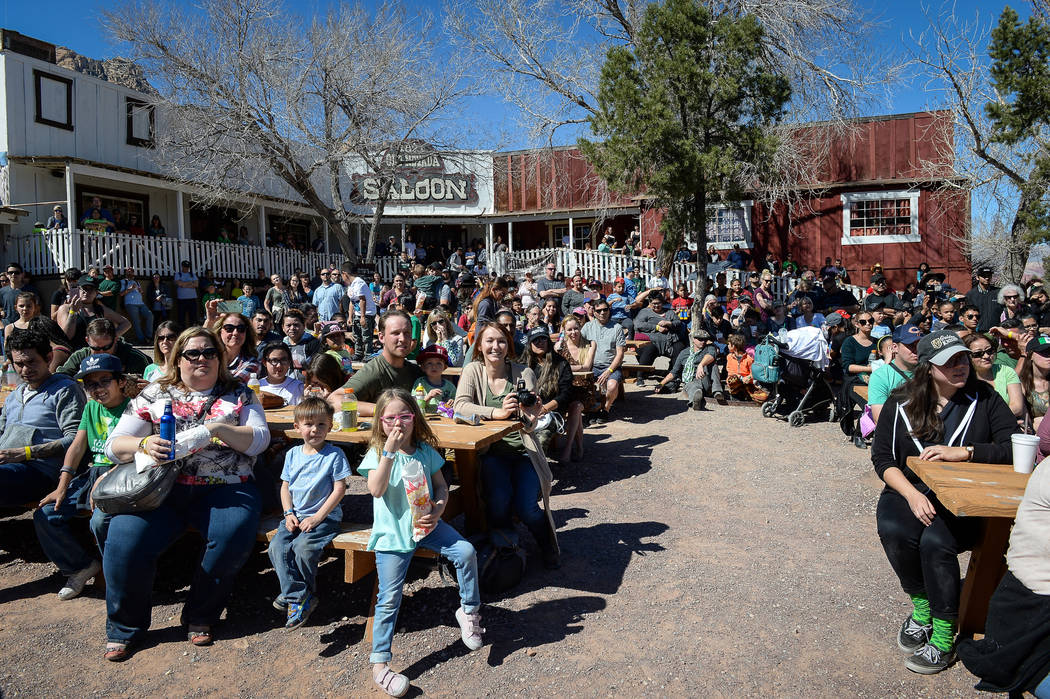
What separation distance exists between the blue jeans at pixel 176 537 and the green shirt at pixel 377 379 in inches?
44.7

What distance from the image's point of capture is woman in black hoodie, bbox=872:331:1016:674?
315cm

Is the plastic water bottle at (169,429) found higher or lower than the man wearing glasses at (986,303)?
lower

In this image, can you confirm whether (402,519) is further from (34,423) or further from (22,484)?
(34,423)

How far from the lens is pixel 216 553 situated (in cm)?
358

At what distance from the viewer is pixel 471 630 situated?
3410mm

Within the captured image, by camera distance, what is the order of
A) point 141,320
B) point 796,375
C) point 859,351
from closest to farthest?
point 859,351 → point 796,375 → point 141,320

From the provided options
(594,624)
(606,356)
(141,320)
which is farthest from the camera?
(141,320)

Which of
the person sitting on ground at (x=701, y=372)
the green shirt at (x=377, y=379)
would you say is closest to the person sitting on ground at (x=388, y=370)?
the green shirt at (x=377, y=379)

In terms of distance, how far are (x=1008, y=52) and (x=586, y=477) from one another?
11.6 metres

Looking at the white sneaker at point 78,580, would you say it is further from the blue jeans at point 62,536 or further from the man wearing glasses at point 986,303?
the man wearing glasses at point 986,303

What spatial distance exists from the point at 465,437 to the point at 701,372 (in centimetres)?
594

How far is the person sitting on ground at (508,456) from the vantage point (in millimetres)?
4242

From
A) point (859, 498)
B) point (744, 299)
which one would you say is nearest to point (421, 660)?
point (859, 498)

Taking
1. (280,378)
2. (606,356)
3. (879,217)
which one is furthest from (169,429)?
(879,217)
